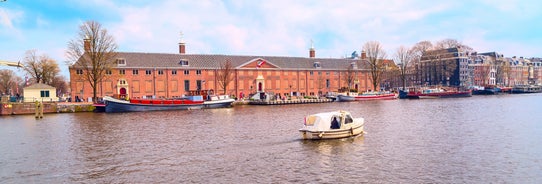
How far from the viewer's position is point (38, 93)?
65.3 metres

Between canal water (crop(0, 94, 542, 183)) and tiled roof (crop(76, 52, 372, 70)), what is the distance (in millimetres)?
47769

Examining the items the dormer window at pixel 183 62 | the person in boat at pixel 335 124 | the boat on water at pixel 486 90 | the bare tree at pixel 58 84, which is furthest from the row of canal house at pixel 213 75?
the person in boat at pixel 335 124

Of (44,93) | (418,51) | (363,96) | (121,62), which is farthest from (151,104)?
(418,51)

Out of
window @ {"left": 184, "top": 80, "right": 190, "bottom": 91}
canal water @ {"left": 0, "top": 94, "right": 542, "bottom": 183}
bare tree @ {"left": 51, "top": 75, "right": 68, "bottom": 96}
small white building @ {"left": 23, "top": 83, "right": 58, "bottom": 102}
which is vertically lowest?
canal water @ {"left": 0, "top": 94, "right": 542, "bottom": 183}

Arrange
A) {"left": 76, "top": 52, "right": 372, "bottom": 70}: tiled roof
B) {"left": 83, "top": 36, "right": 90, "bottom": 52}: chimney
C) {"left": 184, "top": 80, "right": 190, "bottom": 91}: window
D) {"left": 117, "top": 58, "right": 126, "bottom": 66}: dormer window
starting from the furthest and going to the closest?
{"left": 184, "top": 80, "right": 190, "bottom": 91}: window, {"left": 76, "top": 52, "right": 372, "bottom": 70}: tiled roof, {"left": 117, "top": 58, "right": 126, "bottom": 66}: dormer window, {"left": 83, "top": 36, "right": 90, "bottom": 52}: chimney

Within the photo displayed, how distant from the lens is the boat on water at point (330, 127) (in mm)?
28203

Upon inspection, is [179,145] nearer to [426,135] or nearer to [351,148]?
[351,148]

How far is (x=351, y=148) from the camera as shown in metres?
25.5

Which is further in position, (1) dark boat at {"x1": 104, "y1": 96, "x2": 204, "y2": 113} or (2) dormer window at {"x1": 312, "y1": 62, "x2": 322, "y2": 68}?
(2) dormer window at {"x1": 312, "y1": 62, "x2": 322, "y2": 68}

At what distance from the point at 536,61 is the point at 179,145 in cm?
21142

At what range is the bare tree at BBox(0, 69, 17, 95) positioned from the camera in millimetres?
122000

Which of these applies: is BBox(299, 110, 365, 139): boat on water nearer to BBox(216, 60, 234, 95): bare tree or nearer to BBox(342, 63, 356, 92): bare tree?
BBox(216, 60, 234, 95): bare tree

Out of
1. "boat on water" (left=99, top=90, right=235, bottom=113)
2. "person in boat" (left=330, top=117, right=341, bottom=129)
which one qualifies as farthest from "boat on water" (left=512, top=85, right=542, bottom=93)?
"person in boat" (left=330, top=117, right=341, bottom=129)

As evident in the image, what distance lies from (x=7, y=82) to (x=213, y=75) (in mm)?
75078
